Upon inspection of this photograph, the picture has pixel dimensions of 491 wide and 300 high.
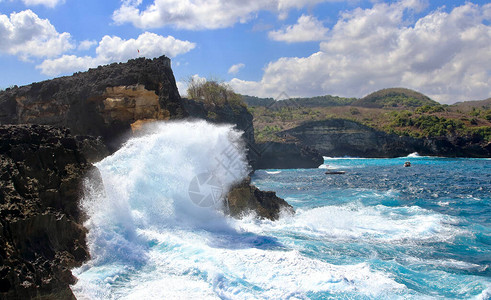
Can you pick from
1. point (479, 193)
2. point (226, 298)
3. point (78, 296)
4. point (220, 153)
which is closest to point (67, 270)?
point (78, 296)

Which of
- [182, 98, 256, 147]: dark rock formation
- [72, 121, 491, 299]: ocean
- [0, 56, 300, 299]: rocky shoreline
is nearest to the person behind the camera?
[0, 56, 300, 299]: rocky shoreline

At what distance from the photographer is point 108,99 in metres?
18.6

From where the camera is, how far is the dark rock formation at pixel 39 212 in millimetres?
5812

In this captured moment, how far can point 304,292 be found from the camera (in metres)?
7.08

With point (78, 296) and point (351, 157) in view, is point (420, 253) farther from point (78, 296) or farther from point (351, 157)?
point (351, 157)

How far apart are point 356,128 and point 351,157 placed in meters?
5.71

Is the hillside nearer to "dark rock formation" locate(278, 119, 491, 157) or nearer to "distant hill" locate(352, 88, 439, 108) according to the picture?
A: "dark rock formation" locate(278, 119, 491, 157)

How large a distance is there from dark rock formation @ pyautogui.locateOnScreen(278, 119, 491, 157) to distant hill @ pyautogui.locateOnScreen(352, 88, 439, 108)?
6422 centimetres

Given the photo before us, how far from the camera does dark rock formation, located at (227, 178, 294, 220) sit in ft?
45.8

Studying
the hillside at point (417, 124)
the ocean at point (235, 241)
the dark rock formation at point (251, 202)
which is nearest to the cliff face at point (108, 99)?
the ocean at point (235, 241)

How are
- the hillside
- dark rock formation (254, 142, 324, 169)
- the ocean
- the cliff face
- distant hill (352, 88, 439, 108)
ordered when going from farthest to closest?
distant hill (352, 88, 439, 108)
the hillside
dark rock formation (254, 142, 324, 169)
the cliff face
the ocean

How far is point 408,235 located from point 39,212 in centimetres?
1068

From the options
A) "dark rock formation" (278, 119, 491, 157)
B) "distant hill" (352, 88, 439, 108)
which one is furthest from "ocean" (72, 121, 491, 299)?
"distant hill" (352, 88, 439, 108)

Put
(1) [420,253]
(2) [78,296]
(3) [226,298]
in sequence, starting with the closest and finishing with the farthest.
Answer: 1. (2) [78,296]
2. (3) [226,298]
3. (1) [420,253]
